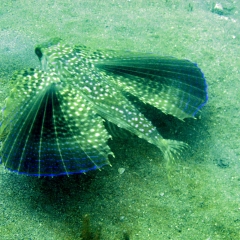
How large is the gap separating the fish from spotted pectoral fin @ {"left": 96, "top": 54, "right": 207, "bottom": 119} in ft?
0.04

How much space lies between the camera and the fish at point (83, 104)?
309cm

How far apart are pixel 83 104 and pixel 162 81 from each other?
50.5 inches

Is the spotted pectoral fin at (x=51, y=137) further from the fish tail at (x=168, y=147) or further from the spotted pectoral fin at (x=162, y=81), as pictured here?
the spotted pectoral fin at (x=162, y=81)

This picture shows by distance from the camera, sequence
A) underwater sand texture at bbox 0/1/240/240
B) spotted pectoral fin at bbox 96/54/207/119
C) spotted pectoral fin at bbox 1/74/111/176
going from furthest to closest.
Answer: spotted pectoral fin at bbox 96/54/207/119, underwater sand texture at bbox 0/1/240/240, spotted pectoral fin at bbox 1/74/111/176

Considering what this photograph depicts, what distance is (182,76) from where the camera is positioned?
4125mm

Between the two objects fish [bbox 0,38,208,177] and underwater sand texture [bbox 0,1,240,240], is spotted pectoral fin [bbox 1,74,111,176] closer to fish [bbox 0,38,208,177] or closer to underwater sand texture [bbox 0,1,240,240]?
fish [bbox 0,38,208,177]

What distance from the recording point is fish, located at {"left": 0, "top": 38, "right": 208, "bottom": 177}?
3088mm

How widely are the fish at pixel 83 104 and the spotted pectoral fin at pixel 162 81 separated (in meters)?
0.01

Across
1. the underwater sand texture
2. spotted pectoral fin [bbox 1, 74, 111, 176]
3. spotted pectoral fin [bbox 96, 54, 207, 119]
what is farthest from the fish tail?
spotted pectoral fin [bbox 1, 74, 111, 176]

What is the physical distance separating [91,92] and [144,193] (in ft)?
5.01

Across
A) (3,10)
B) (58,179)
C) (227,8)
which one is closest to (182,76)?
(58,179)

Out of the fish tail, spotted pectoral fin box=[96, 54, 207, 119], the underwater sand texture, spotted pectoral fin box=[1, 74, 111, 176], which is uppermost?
spotted pectoral fin box=[96, 54, 207, 119]

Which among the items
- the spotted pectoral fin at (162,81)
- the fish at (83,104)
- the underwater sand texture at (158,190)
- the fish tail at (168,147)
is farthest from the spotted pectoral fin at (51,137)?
the spotted pectoral fin at (162,81)

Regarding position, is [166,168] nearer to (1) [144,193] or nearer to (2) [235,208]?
(1) [144,193]
